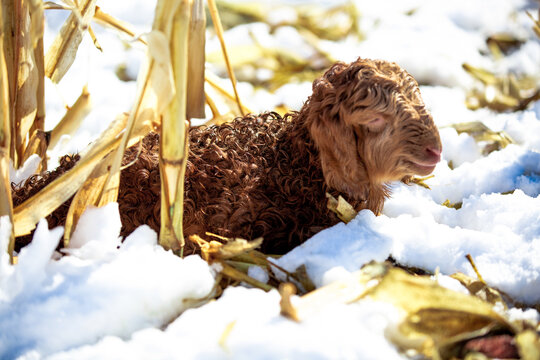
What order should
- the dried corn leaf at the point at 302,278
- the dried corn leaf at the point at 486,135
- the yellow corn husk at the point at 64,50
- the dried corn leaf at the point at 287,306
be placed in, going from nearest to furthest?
the dried corn leaf at the point at 287,306, the dried corn leaf at the point at 302,278, the yellow corn husk at the point at 64,50, the dried corn leaf at the point at 486,135

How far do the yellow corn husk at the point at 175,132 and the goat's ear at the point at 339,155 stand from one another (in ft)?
2.11

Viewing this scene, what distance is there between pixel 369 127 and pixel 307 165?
1.08ft

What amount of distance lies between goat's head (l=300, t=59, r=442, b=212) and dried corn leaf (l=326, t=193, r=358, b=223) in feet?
0.34

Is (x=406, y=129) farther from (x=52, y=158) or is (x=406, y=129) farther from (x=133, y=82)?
(x=133, y=82)

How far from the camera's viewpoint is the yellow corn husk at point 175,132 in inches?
70.1

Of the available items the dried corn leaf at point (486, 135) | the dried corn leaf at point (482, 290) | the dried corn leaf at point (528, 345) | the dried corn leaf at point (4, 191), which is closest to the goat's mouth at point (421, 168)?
the dried corn leaf at point (482, 290)

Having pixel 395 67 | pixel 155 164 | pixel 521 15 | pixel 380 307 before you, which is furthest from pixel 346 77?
pixel 521 15

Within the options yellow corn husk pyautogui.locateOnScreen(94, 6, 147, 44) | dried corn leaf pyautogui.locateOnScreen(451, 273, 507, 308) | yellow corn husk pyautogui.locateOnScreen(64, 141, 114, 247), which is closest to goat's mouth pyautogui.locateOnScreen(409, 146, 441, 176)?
dried corn leaf pyautogui.locateOnScreen(451, 273, 507, 308)

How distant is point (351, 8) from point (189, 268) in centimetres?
511

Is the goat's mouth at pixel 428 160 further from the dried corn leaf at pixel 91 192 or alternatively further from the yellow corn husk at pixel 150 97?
the dried corn leaf at pixel 91 192

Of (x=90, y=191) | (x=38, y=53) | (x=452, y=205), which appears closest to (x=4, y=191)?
(x=90, y=191)

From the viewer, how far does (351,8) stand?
6.12m

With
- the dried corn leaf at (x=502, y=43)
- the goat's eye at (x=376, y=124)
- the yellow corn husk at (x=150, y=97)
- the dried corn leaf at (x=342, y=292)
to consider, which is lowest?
the dried corn leaf at (x=342, y=292)

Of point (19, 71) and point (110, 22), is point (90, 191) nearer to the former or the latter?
point (19, 71)
